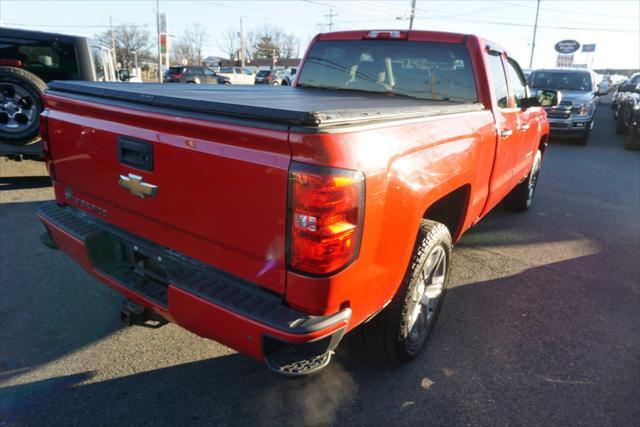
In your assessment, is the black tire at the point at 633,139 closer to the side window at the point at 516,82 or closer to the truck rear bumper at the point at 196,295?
the side window at the point at 516,82

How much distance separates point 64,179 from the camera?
2756 millimetres

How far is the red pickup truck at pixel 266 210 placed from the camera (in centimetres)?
176

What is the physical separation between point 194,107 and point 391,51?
2.42 metres

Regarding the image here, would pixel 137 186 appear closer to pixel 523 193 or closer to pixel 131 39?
pixel 523 193

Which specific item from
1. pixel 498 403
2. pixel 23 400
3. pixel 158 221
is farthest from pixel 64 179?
pixel 498 403

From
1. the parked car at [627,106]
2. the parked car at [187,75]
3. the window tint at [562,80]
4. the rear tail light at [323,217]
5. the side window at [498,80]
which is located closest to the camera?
the rear tail light at [323,217]

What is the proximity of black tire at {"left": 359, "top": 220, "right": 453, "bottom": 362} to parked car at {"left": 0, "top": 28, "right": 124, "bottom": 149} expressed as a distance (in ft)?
17.6

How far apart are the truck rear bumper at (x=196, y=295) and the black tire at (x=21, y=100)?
154 inches

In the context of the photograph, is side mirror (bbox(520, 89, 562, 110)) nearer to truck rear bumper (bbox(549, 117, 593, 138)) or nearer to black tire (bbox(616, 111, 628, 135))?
truck rear bumper (bbox(549, 117, 593, 138))

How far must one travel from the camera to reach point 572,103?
38.4 ft

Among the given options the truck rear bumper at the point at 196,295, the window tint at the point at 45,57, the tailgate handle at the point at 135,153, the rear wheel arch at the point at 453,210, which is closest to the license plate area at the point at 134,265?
the truck rear bumper at the point at 196,295

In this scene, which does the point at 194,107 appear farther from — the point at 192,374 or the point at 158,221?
the point at 192,374

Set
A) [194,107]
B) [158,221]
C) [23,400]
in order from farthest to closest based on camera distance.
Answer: [23,400] → [158,221] → [194,107]

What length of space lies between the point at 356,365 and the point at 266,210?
1415mm
